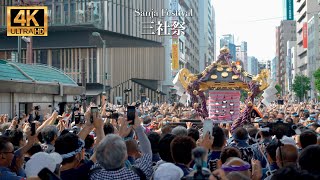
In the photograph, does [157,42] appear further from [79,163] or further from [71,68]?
[79,163]

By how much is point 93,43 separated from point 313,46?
56222mm

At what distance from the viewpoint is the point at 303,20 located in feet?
396

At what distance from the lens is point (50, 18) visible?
59.7 metres

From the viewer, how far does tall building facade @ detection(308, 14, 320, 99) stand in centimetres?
9866

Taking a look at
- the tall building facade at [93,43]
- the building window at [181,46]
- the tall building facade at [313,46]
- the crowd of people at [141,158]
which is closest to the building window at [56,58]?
the tall building facade at [93,43]

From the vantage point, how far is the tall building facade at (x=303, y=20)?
110 meters

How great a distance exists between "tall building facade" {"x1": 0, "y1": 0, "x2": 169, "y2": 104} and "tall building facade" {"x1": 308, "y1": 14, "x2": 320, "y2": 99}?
141 ft

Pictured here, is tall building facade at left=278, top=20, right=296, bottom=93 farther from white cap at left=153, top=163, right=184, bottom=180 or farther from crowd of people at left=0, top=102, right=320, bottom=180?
white cap at left=153, top=163, right=184, bottom=180

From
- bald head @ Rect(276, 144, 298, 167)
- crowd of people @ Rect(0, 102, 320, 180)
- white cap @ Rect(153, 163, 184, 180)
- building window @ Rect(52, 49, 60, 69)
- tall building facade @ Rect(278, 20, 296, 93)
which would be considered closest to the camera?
crowd of people @ Rect(0, 102, 320, 180)

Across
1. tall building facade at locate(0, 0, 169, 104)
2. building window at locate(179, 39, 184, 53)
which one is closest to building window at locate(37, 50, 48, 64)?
tall building facade at locate(0, 0, 169, 104)

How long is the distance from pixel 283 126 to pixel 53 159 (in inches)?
159

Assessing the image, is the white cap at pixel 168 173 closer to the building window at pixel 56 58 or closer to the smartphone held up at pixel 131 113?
the smartphone held up at pixel 131 113

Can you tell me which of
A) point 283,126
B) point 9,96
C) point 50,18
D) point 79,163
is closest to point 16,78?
point 9,96

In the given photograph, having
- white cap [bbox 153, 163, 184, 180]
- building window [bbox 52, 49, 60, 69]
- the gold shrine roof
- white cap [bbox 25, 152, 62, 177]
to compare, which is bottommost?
white cap [bbox 153, 163, 184, 180]
